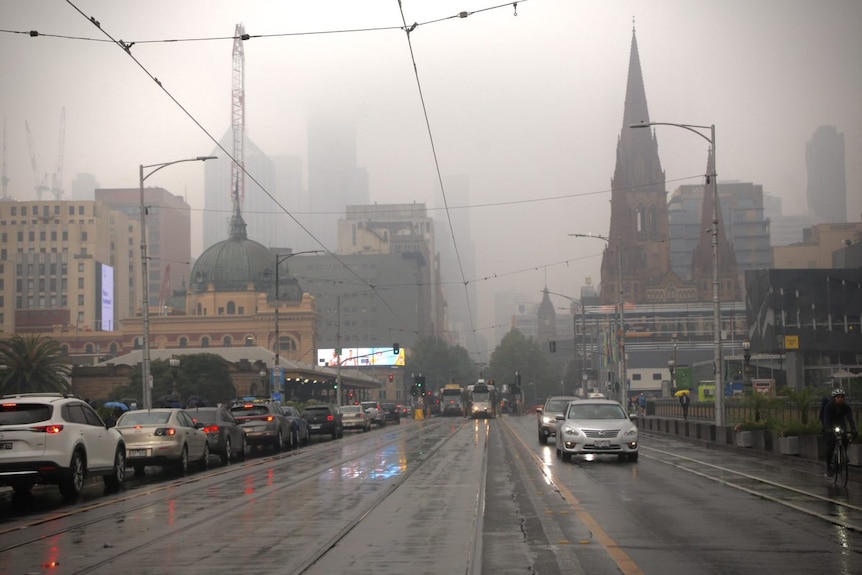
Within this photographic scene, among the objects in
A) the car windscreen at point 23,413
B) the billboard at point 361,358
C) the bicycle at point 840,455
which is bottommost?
the bicycle at point 840,455

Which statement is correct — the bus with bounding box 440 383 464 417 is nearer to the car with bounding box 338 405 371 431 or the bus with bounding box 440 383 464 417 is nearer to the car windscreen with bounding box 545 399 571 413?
the car with bounding box 338 405 371 431

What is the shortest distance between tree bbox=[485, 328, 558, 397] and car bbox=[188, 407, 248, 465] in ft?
485

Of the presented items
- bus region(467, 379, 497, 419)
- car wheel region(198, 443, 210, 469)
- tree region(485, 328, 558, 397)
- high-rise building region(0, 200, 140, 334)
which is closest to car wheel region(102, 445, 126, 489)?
car wheel region(198, 443, 210, 469)

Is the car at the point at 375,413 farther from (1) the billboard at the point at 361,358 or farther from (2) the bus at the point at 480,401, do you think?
(1) the billboard at the point at 361,358

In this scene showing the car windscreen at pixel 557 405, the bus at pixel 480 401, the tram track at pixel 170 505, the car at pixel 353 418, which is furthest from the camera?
the bus at pixel 480 401

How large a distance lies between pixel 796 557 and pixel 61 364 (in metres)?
59.2

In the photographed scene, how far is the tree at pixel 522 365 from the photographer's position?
595ft

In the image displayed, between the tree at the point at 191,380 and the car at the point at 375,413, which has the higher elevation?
the tree at the point at 191,380

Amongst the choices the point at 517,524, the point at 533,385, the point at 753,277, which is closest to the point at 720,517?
the point at 517,524

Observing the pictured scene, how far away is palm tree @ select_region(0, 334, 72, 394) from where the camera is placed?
57.8 metres

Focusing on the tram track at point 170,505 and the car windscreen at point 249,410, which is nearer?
the tram track at point 170,505

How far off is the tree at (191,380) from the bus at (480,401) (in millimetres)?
22446

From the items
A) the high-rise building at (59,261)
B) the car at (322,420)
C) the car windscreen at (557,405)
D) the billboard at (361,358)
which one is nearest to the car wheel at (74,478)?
the car windscreen at (557,405)

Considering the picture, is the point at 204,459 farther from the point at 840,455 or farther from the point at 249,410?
the point at 840,455
